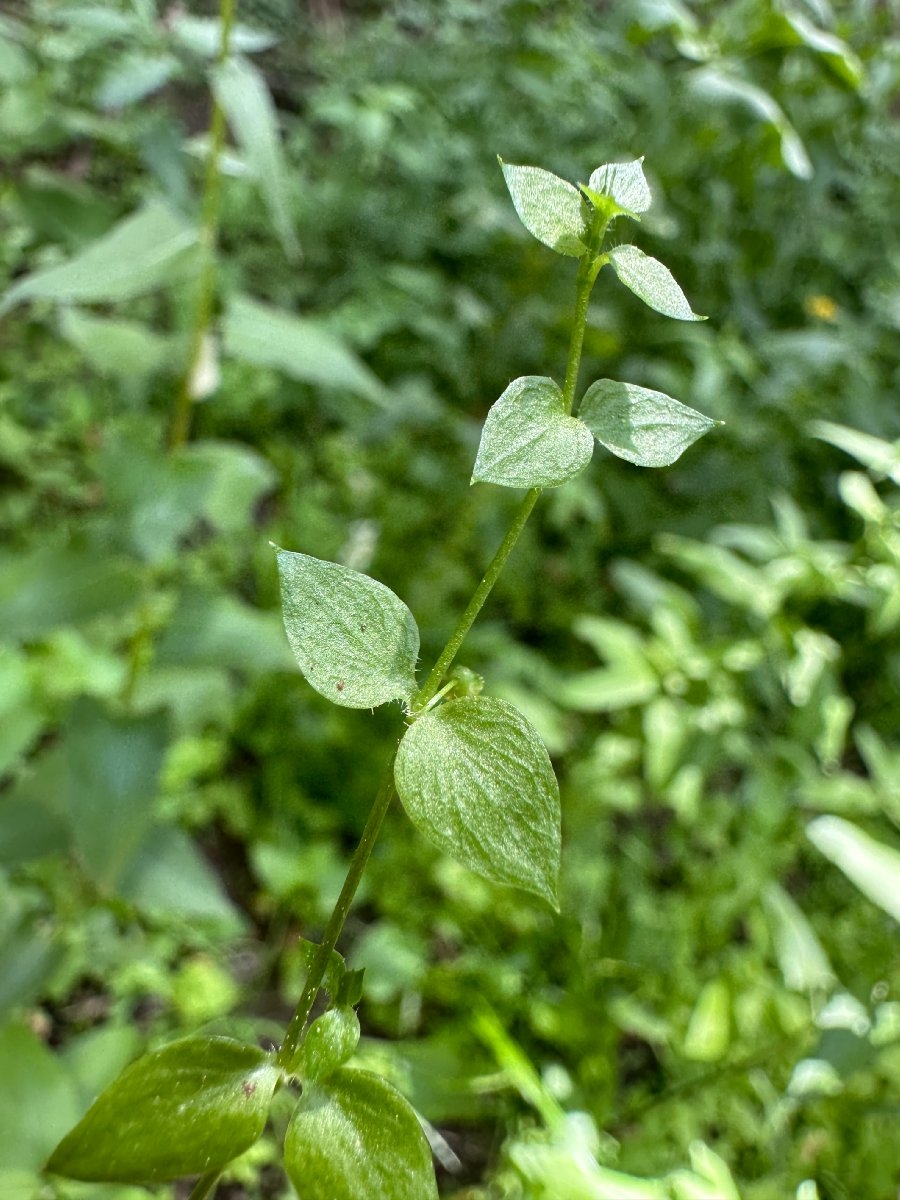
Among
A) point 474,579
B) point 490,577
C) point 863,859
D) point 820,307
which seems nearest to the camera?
point 490,577

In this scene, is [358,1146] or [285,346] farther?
[285,346]

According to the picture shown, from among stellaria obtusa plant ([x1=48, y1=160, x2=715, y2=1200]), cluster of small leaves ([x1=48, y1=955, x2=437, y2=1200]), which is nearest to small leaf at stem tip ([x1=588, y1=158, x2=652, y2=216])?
stellaria obtusa plant ([x1=48, y1=160, x2=715, y2=1200])

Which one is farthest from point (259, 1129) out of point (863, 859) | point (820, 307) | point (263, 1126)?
point (820, 307)

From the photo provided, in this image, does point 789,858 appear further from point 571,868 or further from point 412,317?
point 412,317

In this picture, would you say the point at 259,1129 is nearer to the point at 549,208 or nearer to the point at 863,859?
the point at 549,208

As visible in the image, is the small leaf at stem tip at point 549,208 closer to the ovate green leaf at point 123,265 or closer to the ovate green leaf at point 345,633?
the ovate green leaf at point 345,633

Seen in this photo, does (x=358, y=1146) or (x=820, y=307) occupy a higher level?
(x=358, y=1146)
